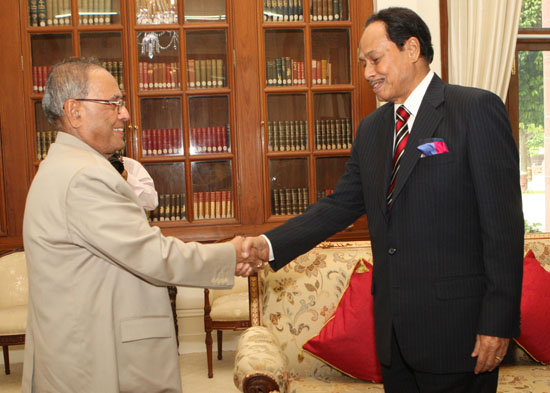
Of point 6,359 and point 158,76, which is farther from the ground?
point 158,76

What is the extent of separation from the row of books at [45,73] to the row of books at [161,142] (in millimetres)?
402

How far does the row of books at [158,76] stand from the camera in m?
4.43

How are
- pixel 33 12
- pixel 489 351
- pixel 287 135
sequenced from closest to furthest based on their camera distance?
pixel 489 351 → pixel 33 12 → pixel 287 135

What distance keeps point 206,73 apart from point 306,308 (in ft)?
8.08

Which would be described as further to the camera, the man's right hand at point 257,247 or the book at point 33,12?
the book at point 33,12

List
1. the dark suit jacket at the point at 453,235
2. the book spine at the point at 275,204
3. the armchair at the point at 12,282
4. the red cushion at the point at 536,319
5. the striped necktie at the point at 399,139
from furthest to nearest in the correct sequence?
the book spine at the point at 275,204 → the armchair at the point at 12,282 → the red cushion at the point at 536,319 → the striped necktie at the point at 399,139 → the dark suit jacket at the point at 453,235

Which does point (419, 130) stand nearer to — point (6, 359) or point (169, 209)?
point (169, 209)

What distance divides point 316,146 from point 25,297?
238 centimetres

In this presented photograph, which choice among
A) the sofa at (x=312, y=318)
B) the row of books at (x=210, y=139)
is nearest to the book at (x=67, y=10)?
the row of books at (x=210, y=139)

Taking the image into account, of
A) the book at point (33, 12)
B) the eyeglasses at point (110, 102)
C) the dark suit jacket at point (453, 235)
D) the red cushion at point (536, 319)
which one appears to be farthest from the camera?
the book at point (33, 12)

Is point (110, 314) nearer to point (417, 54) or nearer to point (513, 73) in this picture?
point (417, 54)

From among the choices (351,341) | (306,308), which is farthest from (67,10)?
(351,341)

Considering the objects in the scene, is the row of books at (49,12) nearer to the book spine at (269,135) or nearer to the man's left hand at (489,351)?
the book spine at (269,135)

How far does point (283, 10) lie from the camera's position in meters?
4.47
